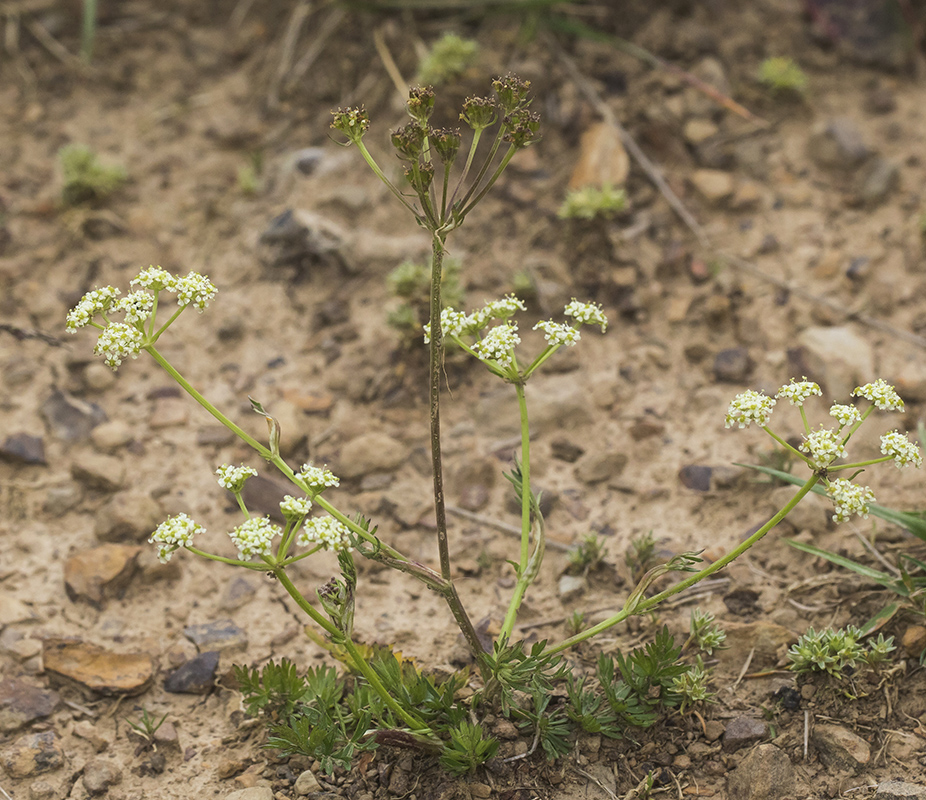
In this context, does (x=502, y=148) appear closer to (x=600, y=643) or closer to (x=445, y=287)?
(x=445, y=287)

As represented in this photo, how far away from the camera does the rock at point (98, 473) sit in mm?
3867

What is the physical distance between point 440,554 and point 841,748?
148cm

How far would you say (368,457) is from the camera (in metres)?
3.96

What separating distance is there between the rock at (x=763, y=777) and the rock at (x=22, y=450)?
3.34 meters

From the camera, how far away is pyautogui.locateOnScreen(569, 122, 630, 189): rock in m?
4.77

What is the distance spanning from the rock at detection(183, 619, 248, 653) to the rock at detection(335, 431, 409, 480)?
89 cm

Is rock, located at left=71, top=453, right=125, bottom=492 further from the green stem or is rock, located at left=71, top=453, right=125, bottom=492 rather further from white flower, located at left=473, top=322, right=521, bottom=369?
the green stem

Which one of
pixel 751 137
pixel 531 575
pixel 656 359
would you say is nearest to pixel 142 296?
pixel 531 575

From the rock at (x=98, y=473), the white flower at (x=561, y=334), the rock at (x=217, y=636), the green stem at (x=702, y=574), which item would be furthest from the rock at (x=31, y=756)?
the white flower at (x=561, y=334)

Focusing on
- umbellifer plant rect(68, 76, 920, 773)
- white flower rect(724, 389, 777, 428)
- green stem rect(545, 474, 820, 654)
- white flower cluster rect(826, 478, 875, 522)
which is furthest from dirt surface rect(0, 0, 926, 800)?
white flower rect(724, 389, 777, 428)

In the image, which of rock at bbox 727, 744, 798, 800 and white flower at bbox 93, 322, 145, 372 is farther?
rock at bbox 727, 744, 798, 800

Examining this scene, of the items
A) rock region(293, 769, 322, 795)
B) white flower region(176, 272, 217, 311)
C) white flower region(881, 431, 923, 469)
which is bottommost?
rock region(293, 769, 322, 795)

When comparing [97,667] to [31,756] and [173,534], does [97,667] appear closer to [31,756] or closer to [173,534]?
[31,756]

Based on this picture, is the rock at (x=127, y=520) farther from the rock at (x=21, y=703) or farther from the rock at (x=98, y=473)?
the rock at (x=21, y=703)
